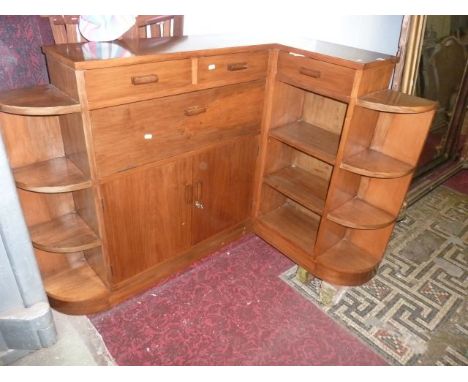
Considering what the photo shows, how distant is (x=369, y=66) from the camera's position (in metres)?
1.63

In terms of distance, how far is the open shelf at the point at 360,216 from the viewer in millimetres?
1979

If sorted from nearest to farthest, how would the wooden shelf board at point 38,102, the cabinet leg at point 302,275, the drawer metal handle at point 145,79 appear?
1. the wooden shelf board at point 38,102
2. the drawer metal handle at point 145,79
3. the cabinet leg at point 302,275

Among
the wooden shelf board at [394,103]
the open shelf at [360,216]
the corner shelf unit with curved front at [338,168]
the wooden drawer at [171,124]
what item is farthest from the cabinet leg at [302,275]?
the wooden shelf board at [394,103]

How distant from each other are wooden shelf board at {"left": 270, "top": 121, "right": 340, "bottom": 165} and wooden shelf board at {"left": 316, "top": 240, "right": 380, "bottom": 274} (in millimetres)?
619

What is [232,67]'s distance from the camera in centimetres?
181

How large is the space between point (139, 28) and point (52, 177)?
888mm

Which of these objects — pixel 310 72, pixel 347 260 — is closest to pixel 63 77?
pixel 310 72

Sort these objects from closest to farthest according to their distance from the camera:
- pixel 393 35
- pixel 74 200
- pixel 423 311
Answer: pixel 74 200
pixel 423 311
pixel 393 35

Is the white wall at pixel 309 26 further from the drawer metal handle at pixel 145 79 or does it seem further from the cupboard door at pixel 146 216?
the cupboard door at pixel 146 216

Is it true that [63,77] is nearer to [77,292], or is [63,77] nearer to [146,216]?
[146,216]

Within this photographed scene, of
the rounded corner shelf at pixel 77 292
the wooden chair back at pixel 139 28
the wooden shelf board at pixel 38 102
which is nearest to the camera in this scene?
the wooden shelf board at pixel 38 102
